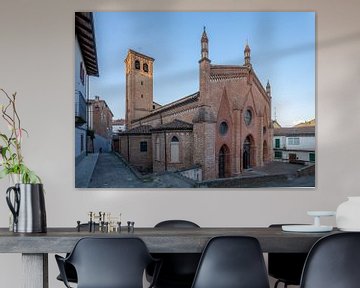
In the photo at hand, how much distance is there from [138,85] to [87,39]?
561mm

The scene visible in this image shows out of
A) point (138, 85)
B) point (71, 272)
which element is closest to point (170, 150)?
point (138, 85)

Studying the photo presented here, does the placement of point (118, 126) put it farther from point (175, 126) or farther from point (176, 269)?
point (176, 269)

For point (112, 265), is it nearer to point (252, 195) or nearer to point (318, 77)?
point (252, 195)

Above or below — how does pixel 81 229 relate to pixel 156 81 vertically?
below

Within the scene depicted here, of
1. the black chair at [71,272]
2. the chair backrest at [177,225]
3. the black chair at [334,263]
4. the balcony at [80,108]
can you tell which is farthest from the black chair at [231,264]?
the balcony at [80,108]

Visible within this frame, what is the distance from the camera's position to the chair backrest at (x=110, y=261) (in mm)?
2834

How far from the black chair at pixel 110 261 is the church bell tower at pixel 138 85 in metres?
2.16

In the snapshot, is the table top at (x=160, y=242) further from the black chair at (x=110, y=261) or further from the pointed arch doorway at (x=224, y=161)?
the pointed arch doorway at (x=224, y=161)

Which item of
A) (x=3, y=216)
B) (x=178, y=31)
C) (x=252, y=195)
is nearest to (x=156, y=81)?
(x=178, y=31)

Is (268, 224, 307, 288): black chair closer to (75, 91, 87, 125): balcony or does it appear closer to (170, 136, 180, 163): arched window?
(170, 136, 180, 163): arched window

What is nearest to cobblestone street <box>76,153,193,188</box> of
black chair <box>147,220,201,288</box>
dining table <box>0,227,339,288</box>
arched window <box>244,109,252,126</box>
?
arched window <box>244,109,252,126</box>

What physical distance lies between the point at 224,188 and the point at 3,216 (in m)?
1.81

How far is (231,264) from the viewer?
9.49ft

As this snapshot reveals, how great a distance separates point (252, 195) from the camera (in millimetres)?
4855
